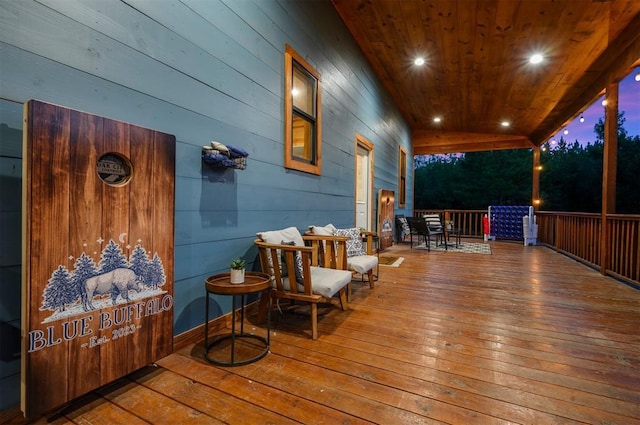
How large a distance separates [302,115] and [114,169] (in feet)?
7.65

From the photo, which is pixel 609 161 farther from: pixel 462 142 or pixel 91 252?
pixel 91 252

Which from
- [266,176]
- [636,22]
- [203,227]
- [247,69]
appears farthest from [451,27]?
[203,227]

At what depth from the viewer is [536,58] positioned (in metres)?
4.37

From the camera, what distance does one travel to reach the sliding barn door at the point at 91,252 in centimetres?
115

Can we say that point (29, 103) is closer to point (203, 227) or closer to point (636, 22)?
point (203, 227)

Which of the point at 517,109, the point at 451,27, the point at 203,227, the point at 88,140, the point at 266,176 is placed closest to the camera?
the point at 88,140

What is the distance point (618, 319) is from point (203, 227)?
11.5 feet

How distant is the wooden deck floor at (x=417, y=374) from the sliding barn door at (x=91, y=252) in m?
0.21

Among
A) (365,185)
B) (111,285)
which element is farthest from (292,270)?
(365,185)

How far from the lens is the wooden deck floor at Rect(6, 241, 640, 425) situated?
131cm

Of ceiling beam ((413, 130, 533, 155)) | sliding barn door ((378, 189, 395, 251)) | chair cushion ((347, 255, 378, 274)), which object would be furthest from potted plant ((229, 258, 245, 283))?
ceiling beam ((413, 130, 533, 155))

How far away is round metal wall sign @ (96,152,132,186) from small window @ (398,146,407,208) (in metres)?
7.38

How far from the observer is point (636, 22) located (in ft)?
10.8

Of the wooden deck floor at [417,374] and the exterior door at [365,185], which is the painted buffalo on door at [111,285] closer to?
the wooden deck floor at [417,374]
